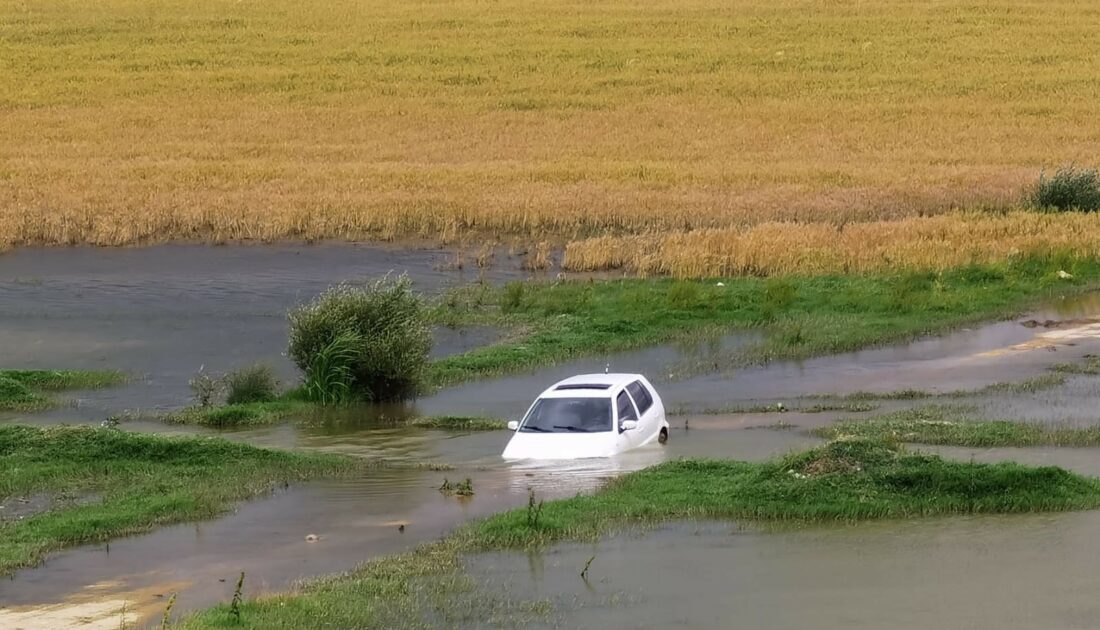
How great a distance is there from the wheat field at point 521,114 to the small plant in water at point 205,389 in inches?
595

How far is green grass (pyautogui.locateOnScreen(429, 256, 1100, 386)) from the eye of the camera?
29.2m

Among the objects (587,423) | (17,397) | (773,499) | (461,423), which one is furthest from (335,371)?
(773,499)

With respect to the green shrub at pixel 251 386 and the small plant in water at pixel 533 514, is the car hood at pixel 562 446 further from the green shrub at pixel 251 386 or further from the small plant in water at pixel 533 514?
the green shrub at pixel 251 386

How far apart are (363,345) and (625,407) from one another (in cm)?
702

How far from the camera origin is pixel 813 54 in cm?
6888

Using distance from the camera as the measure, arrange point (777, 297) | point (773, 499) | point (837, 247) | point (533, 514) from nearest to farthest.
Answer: point (533, 514)
point (773, 499)
point (777, 297)
point (837, 247)

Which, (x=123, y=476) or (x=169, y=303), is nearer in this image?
(x=123, y=476)

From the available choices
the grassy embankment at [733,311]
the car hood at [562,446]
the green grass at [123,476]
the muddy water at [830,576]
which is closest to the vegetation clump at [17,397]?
the grassy embankment at [733,311]

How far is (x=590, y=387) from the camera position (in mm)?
20562

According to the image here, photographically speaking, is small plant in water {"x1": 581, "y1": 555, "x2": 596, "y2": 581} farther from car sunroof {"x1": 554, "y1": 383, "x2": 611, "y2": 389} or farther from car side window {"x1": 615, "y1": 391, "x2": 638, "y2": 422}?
car sunroof {"x1": 554, "y1": 383, "x2": 611, "y2": 389}

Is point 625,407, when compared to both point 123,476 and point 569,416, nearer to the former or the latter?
point 569,416

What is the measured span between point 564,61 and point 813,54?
37.4 feet

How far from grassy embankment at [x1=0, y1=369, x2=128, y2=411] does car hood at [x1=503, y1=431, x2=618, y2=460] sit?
10.4 m

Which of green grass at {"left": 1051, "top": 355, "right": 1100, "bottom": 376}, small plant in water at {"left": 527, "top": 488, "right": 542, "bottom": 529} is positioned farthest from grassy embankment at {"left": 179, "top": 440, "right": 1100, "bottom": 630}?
green grass at {"left": 1051, "top": 355, "right": 1100, "bottom": 376}
